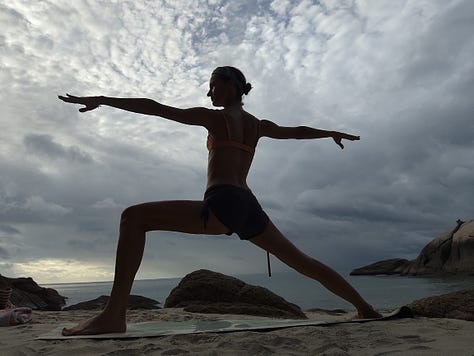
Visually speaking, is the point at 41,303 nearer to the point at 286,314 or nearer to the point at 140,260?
the point at 286,314

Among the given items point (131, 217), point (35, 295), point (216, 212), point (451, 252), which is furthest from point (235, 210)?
point (451, 252)

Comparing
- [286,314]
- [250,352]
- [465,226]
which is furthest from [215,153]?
[465,226]

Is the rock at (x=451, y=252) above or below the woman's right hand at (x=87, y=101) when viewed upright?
above

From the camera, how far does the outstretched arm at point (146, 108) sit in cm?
362

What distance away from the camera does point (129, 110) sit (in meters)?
3.70

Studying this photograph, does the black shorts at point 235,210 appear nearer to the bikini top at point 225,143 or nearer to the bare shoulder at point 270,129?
the bikini top at point 225,143

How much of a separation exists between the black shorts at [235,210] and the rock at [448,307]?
2.29 meters

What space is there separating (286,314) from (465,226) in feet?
124

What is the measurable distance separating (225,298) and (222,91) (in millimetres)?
→ 4619

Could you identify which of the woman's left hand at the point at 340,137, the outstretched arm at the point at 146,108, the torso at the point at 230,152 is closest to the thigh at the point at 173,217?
the torso at the point at 230,152

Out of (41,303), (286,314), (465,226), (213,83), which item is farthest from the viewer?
(465,226)

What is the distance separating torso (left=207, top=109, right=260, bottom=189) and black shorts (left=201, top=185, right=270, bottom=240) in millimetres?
100

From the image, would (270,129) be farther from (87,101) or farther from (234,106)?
(87,101)

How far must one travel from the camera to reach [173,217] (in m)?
3.71
